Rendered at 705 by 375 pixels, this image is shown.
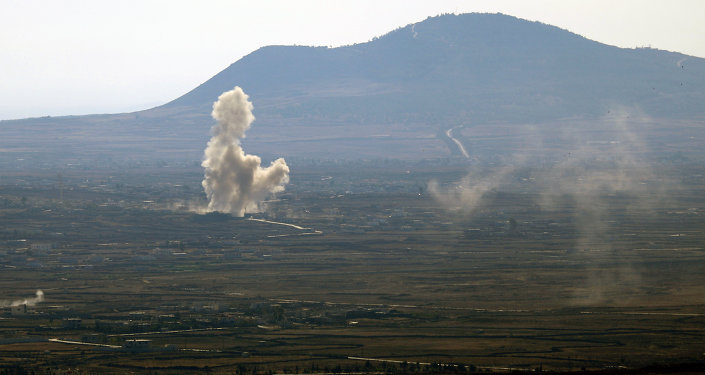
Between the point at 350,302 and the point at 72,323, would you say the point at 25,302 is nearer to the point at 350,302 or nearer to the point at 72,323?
the point at 72,323

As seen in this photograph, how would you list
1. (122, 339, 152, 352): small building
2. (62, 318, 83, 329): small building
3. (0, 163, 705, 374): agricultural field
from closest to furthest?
(0, 163, 705, 374): agricultural field → (122, 339, 152, 352): small building → (62, 318, 83, 329): small building

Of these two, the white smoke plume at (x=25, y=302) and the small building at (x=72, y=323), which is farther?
the white smoke plume at (x=25, y=302)

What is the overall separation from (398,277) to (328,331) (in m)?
38.9

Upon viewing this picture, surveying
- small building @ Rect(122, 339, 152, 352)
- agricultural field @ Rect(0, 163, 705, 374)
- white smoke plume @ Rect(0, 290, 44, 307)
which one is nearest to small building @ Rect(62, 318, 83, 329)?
agricultural field @ Rect(0, 163, 705, 374)

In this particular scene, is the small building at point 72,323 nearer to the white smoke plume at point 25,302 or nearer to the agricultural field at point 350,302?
the agricultural field at point 350,302

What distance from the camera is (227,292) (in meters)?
141

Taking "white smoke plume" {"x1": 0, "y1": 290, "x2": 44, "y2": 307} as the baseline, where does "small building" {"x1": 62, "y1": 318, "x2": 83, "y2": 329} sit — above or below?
above

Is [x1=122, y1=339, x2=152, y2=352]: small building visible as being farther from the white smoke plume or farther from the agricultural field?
the white smoke plume

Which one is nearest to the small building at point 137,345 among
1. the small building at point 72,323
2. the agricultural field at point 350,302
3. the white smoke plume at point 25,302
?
the agricultural field at point 350,302

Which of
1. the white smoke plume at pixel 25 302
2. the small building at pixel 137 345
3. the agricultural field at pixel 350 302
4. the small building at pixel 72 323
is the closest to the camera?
the agricultural field at pixel 350 302

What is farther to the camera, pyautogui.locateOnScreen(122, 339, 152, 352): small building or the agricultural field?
pyautogui.locateOnScreen(122, 339, 152, 352): small building

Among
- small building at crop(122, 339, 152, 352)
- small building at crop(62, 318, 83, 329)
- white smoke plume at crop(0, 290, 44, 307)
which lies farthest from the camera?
white smoke plume at crop(0, 290, 44, 307)

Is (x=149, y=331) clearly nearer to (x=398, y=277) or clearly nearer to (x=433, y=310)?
(x=433, y=310)

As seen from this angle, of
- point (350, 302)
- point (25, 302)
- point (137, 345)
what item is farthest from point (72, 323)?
point (350, 302)
